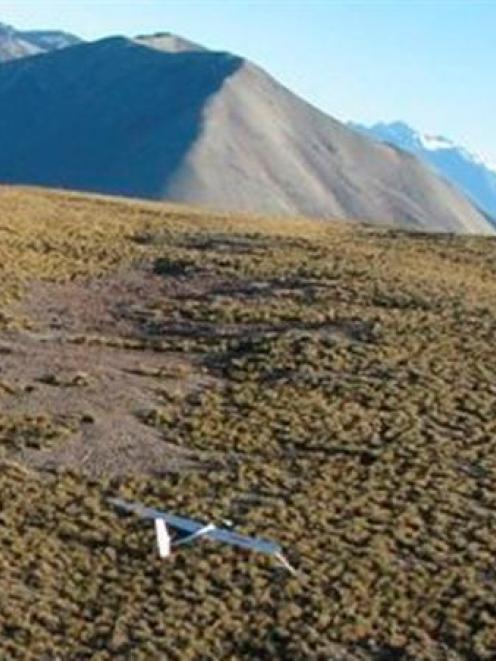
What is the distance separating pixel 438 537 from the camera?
93.3 feet

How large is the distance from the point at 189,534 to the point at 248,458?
5.52m

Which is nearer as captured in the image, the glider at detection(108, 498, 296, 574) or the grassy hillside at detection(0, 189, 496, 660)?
the grassy hillside at detection(0, 189, 496, 660)

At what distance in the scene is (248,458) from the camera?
33031 millimetres

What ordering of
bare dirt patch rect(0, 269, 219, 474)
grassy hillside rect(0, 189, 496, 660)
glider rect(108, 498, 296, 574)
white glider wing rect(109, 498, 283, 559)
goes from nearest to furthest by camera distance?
grassy hillside rect(0, 189, 496, 660), glider rect(108, 498, 296, 574), white glider wing rect(109, 498, 283, 559), bare dirt patch rect(0, 269, 219, 474)

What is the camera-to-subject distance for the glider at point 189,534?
1062 inches

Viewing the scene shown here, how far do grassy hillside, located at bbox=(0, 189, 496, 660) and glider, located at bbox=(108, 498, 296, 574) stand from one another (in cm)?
31

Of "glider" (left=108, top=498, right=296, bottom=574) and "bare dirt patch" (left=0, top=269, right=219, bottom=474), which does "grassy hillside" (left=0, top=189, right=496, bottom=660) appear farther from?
"glider" (left=108, top=498, right=296, bottom=574)

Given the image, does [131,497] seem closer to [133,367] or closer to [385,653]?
[385,653]

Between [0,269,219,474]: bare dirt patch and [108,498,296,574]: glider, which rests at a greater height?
[108,498,296,574]: glider

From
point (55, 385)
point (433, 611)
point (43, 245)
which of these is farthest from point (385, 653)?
point (43, 245)

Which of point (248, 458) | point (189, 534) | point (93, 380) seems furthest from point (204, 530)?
point (93, 380)

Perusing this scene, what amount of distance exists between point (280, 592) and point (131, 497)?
18.3 ft

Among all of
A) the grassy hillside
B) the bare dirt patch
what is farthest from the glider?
the bare dirt patch

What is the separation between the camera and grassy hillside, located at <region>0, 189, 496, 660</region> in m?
24.2
